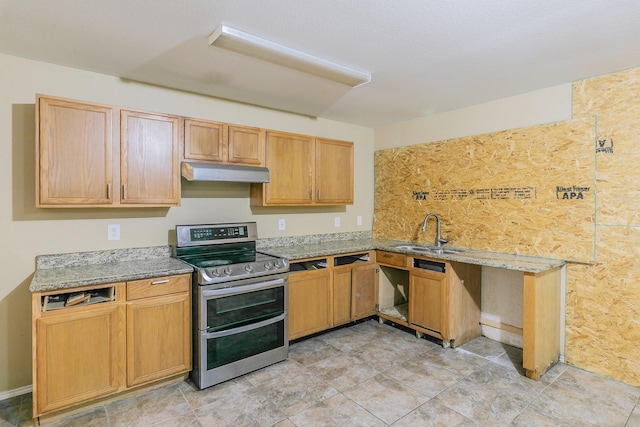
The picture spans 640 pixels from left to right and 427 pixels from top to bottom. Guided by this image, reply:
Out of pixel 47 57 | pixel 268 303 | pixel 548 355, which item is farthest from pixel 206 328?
pixel 548 355

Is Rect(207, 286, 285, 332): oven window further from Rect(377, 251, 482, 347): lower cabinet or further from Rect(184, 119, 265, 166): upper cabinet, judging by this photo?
Rect(377, 251, 482, 347): lower cabinet

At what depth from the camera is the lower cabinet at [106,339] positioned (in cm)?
209

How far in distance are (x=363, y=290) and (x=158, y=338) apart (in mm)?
2151

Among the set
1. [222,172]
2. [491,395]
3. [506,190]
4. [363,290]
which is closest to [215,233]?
[222,172]

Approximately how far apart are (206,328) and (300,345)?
3.72 ft

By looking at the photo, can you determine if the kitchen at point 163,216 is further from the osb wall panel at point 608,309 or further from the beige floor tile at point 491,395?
the beige floor tile at point 491,395

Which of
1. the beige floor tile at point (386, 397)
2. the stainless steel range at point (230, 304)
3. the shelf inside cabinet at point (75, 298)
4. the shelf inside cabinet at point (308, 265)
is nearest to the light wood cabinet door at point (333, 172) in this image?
the shelf inside cabinet at point (308, 265)

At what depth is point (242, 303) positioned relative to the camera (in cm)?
271

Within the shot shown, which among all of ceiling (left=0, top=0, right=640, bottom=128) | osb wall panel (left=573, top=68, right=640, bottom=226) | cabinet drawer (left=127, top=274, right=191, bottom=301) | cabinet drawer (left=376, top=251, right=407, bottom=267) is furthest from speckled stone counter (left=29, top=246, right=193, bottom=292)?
osb wall panel (left=573, top=68, right=640, bottom=226)

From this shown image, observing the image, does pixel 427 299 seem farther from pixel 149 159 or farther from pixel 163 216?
pixel 149 159

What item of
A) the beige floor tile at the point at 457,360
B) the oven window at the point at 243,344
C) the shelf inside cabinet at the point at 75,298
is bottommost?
the beige floor tile at the point at 457,360

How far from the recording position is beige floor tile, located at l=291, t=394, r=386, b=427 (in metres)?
2.18

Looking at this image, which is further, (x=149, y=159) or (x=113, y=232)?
(x=113, y=232)

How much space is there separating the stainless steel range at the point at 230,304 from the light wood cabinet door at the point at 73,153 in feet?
2.31
